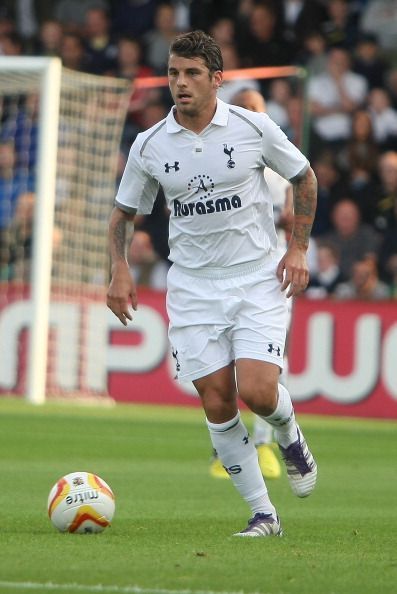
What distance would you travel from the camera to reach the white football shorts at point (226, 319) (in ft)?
23.2

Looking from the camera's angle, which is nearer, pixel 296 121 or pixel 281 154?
pixel 281 154

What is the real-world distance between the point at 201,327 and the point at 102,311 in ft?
35.8

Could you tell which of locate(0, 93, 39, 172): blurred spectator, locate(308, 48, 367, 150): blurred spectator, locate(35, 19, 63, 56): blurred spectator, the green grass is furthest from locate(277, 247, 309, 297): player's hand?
locate(35, 19, 63, 56): blurred spectator

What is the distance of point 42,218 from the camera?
56.8 ft

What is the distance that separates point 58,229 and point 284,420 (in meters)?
11.7

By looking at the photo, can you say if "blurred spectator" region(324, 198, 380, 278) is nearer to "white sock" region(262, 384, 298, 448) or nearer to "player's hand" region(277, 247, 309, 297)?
"white sock" region(262, 384, 298, 448)

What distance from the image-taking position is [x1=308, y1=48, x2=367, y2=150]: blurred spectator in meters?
19.1

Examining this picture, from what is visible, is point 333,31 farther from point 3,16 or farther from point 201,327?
point 201,327

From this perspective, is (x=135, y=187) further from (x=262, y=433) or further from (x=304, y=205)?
(x=262, y=433)

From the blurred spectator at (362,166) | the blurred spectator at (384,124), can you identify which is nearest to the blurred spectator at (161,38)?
the blurred spectator at (384,124)

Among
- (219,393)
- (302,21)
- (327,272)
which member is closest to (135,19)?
(302,21)

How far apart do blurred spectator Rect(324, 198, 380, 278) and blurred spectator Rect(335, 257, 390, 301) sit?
155mm

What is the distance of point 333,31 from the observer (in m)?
20.1

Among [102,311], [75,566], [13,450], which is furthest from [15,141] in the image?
[75,566]
